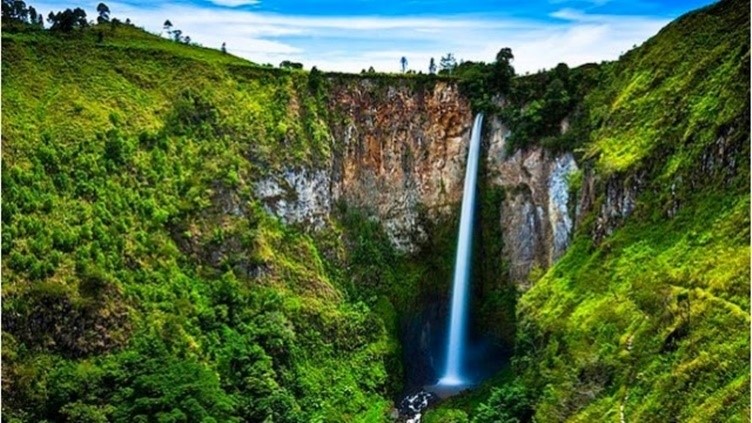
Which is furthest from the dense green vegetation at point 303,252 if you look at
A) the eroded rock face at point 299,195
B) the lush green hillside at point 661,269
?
the eroded rock face at point 299,195

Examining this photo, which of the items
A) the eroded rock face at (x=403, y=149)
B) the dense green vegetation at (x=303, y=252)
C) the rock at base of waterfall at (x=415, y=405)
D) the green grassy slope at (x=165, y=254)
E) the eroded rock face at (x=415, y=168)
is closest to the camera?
the dense green vegetation at (x=303, y=252)

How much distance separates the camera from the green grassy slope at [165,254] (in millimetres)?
24266

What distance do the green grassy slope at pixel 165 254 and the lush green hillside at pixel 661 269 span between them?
21.1 ft

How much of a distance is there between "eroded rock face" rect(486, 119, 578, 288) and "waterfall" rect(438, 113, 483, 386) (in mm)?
770

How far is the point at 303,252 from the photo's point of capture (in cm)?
3400

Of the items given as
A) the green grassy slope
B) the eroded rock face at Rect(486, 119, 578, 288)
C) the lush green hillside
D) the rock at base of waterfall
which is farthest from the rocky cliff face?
the lush green hillside

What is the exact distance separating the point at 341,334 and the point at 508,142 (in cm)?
1218

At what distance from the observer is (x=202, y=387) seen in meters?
24.9

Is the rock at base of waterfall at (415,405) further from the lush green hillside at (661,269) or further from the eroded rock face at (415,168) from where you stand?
the eroded rock face at (415,168)

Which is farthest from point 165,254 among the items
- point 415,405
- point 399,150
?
point 399,150

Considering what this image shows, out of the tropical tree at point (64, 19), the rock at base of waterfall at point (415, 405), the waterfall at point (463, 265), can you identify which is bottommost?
the rock at base of waterfall at point (415, 405)

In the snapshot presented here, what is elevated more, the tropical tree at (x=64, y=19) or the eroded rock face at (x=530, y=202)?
the tropical tree at (x=64, y=19)

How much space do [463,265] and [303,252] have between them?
27.0ft

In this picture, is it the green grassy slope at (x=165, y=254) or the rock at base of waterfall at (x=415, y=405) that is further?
the rock at base of waterfall at (x=415, y=405)
